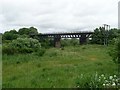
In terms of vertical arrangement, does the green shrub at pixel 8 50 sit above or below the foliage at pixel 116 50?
below

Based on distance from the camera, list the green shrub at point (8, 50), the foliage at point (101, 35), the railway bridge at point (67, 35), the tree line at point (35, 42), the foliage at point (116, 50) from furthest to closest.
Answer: the railway bridge at point (67, 35), the foliage at point (101, 35), the green shrub at point (8, 50), the tree line at point (35, 42), the foliage at point (116, 50)

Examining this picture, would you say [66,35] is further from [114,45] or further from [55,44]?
[114,45]

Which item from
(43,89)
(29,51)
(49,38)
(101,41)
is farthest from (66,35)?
(43,89)

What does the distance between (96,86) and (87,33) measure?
8022 centimetres

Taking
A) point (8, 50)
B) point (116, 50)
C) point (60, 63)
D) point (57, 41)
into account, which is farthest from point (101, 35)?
point (116, 50)

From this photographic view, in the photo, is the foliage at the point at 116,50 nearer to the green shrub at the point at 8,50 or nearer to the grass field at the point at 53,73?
the grass field at the point at 53,73

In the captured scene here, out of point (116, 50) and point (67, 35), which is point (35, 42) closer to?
point (116, 50)

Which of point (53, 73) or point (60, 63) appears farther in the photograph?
point (60, 63)

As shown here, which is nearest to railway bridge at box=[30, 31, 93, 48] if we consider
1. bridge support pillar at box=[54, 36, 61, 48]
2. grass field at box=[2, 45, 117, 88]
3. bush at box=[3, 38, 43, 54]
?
bridge support pillar at box=[54, 36, 61, 48]

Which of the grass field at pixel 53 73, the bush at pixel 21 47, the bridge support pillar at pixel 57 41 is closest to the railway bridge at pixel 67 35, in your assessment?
the bridge support pillar at pixel 57 41

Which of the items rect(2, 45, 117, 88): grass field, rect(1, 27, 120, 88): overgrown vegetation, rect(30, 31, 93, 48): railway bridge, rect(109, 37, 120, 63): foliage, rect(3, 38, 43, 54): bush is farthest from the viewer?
rect(30, 31, 93, 48): railway bridge

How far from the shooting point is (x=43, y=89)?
9.66 m

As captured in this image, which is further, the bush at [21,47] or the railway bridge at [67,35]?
the railway bridge at [67,35]

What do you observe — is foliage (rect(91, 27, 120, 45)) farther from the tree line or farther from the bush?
the bush
